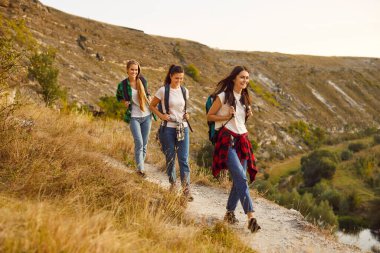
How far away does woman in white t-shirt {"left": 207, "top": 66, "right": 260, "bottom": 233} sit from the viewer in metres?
4.34

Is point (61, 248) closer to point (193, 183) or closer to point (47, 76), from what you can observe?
point (193, 183)

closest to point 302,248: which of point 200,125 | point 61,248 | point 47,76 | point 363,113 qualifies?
point 61,248

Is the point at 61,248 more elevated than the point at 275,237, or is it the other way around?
the point at 61,248

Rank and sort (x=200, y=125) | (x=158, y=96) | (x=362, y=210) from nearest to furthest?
(x=158, y=96), (x=362, y=210), (x=200, y=125)

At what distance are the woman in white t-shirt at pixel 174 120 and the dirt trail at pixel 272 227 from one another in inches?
27.4

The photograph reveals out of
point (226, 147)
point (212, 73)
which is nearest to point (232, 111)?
point (226, 147)

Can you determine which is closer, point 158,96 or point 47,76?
point 158,96

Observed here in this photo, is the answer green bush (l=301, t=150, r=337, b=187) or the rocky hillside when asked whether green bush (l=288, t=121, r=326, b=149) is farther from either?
green bush (l=301, t=150, r=337, b=187)

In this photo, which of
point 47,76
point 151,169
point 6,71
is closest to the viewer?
point 6,71

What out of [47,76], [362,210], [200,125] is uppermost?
[47,76]

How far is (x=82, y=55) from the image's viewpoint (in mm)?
28922

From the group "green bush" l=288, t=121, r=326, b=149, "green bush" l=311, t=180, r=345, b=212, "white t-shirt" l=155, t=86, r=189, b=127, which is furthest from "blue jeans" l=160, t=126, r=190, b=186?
"green bush" l=288, t=121, r=326, b=149

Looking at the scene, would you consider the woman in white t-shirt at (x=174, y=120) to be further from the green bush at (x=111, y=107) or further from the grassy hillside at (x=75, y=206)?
the green bush at (x=111, y=107)

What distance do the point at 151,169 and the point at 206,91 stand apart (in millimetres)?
33017
